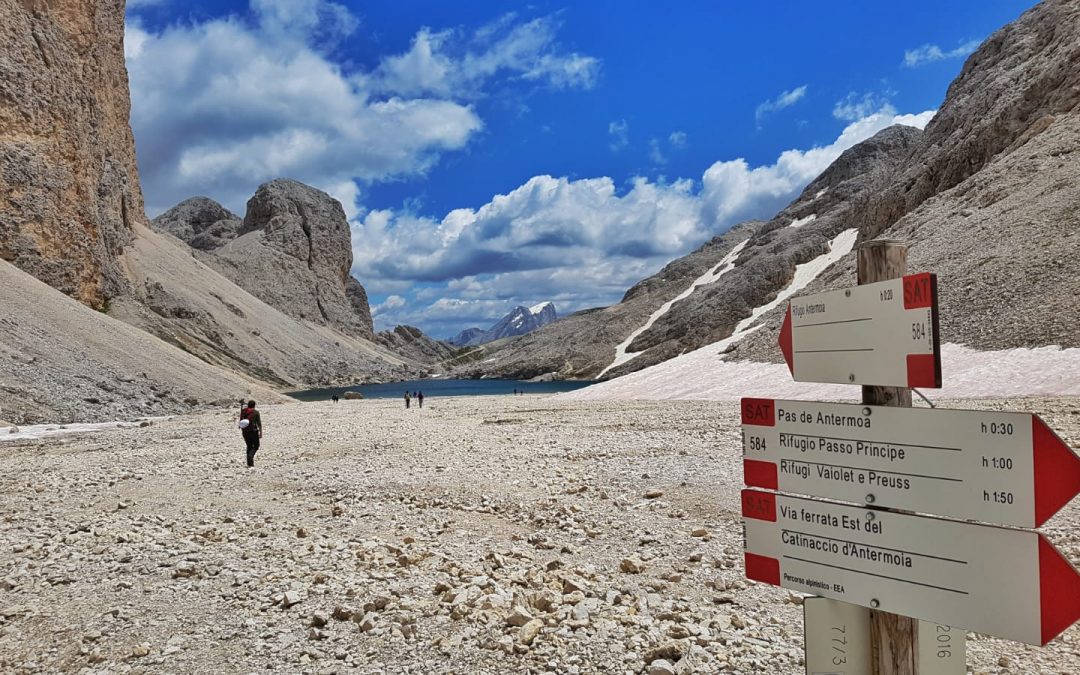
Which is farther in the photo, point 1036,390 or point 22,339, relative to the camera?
point 22,339

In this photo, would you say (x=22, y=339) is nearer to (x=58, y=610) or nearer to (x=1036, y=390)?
(x=58, y=610)

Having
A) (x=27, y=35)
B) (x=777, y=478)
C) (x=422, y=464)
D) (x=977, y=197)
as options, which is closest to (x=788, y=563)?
(x=777, y=478)

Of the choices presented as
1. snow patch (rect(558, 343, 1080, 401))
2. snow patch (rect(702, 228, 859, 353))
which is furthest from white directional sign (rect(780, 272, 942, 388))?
snow patch (rect(702, 228, 859, 353))

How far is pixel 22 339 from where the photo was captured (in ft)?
121

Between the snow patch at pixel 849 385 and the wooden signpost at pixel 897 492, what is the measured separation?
11.3 m

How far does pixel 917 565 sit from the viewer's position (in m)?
3.21

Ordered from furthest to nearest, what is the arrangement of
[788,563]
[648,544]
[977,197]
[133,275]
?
[133,275] < [977,197] < [648,544] < [788,563]

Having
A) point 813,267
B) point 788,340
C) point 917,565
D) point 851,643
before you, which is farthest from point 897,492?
point 813,267

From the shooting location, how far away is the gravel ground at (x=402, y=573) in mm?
6000

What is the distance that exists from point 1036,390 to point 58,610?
100 ft

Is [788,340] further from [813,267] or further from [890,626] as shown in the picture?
[813,267]

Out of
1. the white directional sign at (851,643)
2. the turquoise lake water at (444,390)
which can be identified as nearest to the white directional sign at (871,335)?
the white directional sign at (851,643)

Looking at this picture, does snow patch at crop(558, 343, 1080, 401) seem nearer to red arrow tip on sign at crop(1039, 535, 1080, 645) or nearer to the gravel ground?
the gravel ground

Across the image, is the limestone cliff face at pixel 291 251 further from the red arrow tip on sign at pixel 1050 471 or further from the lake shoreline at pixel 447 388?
the red arrow tip on sign at pixel 1050 471
